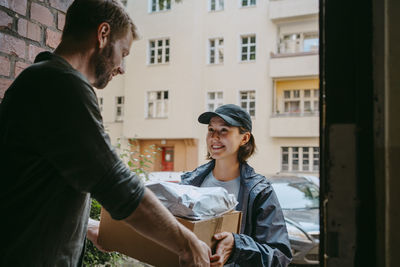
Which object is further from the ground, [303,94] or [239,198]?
[303,94]

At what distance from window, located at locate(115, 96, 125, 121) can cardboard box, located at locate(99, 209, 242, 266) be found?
19.1 metres

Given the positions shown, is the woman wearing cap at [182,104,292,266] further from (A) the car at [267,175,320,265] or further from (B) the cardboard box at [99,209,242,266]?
(A) the car at [267,175,320,265]

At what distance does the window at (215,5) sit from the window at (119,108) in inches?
281

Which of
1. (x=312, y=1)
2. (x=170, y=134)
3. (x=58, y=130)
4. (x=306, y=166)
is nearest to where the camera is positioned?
(x=58, y=130)

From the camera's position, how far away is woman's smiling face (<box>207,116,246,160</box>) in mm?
2438

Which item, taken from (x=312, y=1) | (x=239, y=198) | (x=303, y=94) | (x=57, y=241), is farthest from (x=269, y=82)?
(x=57, y=241)

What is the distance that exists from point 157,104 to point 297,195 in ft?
45.1

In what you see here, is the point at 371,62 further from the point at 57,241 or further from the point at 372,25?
the point at 57,241

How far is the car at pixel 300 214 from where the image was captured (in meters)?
5.25

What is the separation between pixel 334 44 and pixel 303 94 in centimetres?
1731

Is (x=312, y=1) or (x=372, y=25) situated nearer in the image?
(x=372, y=25)

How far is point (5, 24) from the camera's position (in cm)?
194

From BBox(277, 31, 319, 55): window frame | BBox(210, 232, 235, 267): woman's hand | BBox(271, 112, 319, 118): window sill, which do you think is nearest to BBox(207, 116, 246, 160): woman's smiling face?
BBox(210, 232, 235, 267): woman's hand

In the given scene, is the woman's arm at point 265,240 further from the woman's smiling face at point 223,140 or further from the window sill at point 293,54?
the window sill at point 293,54
